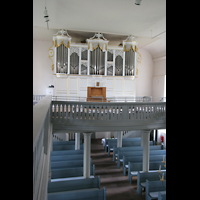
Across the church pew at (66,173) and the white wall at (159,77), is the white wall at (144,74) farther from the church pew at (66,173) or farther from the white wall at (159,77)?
the church pew at (66,173)

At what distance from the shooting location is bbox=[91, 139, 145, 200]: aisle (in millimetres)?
8852

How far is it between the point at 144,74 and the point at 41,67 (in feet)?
28.5

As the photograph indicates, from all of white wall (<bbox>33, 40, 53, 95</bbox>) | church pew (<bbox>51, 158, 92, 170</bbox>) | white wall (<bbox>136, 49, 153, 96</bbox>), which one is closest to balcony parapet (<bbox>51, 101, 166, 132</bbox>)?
church pew (<bbox>51, 158, 92, 170</bbox>)

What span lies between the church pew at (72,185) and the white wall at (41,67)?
955cm

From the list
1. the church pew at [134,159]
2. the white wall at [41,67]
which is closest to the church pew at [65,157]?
the church pew at [134,159]

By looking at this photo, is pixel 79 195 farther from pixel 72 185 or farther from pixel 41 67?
pixel 41 67

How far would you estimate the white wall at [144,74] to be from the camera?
58.2ft

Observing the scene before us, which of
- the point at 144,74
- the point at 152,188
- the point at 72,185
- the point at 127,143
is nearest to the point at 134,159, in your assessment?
the point at 152,188

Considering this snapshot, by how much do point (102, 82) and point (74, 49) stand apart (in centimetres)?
289

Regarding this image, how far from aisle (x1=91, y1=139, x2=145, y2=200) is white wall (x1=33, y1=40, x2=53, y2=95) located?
6.25 meters

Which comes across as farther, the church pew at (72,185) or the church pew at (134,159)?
the church pew at (134,159)

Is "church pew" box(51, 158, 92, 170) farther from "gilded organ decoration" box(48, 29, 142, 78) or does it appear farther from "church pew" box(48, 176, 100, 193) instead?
"gilded organ decoration" box(48, 29, 142, 78)
